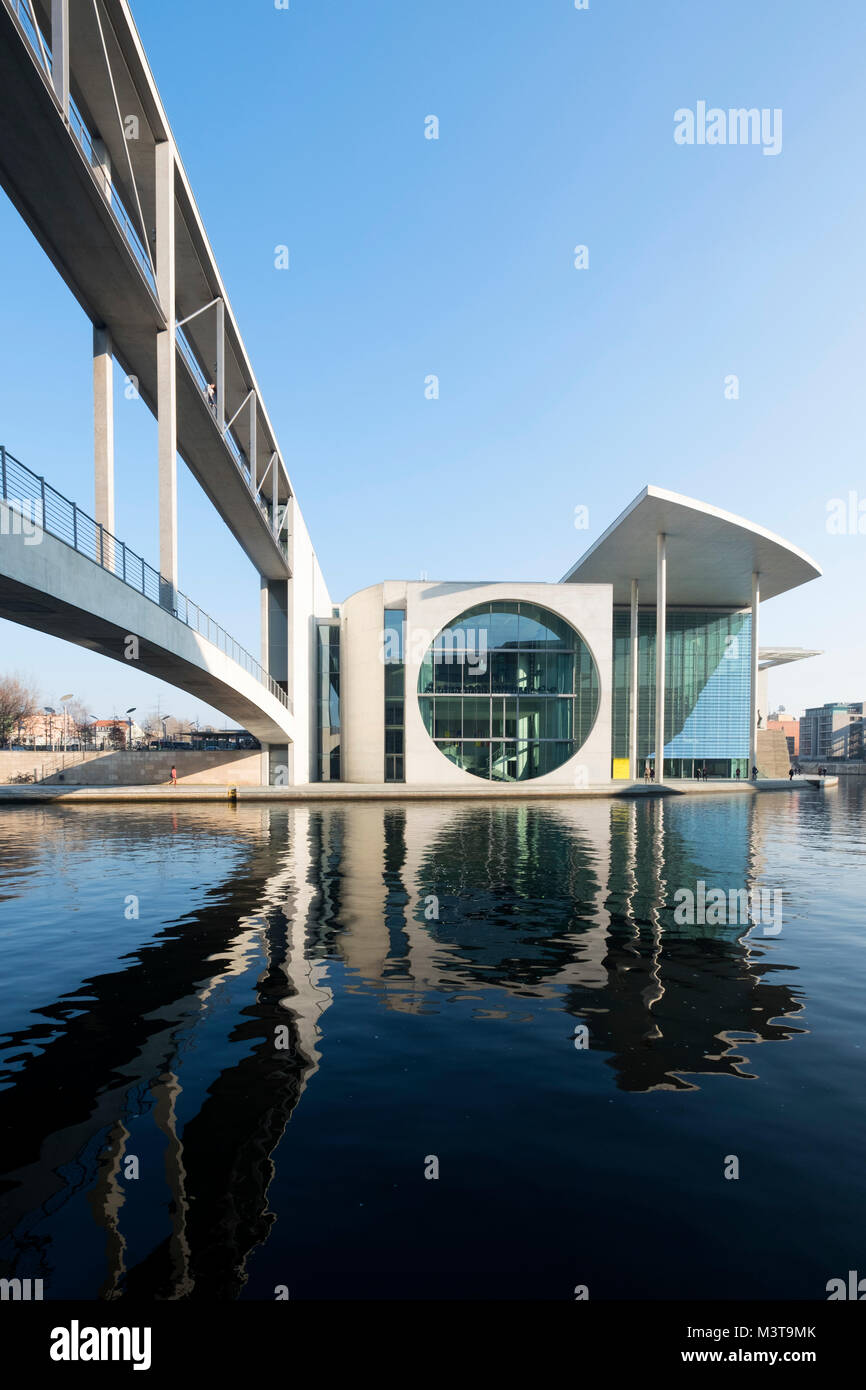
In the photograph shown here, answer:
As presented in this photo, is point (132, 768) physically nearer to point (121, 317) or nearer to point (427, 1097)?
point (121, 317)

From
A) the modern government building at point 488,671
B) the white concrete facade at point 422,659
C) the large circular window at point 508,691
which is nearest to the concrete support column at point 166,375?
the modern government building at point 488,671

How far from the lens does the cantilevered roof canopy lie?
122ft

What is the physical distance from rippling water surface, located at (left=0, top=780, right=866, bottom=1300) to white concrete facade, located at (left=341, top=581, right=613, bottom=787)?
1013 inches

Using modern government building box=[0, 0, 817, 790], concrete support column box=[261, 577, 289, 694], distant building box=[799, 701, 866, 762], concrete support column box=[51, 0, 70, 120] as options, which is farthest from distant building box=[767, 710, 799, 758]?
concrete support column box=[51, 0, 70, 120]

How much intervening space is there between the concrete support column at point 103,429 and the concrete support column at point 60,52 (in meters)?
6.71

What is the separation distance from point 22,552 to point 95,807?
21.5m

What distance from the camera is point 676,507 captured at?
3597 cm

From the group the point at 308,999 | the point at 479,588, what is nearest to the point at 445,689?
the point at 479,588

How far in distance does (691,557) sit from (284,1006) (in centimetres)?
4287

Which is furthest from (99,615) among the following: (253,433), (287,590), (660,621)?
(660,621)

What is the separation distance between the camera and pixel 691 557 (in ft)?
144

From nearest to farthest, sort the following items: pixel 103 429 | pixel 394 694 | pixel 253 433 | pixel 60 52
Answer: pixel 60 52, pixel 103 429, pixel 253 433, pixel 394 694

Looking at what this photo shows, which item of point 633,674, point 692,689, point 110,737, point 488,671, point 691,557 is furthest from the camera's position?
point 110,737
